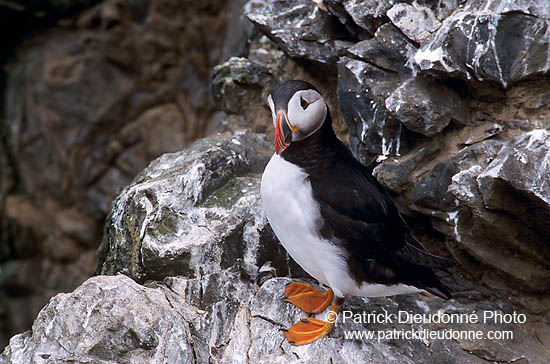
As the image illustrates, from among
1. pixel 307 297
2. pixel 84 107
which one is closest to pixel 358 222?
pixel 307 297

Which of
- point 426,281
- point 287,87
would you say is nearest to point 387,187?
point 426,281

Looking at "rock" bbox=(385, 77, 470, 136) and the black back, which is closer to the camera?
the black back

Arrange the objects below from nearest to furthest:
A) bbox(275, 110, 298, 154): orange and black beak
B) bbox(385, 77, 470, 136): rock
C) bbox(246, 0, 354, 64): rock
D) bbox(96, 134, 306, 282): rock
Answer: bbox(275, 110, 298, 154): orange and black beak < bbox(385, 77, 470, 136): rock < bbox(96, 134, 306, 282): rock < bbox(246, 0, 354, 64): rock


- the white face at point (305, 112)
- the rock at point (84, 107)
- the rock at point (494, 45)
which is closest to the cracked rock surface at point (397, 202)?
the rock at point (494, 45)

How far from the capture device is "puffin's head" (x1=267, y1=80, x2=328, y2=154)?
2609mm

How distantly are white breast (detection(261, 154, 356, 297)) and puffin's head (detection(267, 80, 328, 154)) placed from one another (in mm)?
147

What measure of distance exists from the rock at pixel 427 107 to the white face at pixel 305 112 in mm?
580

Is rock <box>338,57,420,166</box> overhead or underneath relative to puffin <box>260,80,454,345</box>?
overhead

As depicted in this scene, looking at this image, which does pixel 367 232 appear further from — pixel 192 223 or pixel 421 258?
pixel 192 223

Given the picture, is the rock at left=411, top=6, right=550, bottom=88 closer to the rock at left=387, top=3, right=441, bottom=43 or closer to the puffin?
the rock at left=387, top=3, right=441, bottom=43

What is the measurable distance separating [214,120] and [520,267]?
4.66 metres

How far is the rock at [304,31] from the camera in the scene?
376 cm

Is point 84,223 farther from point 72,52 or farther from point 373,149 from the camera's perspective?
point 373,149

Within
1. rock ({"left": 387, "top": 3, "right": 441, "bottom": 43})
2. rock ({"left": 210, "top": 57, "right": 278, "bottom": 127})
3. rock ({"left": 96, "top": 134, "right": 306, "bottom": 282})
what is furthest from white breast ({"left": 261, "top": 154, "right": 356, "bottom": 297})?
rock ({"left": 210, "top": 57, "right": 278, "bottom": 127})
